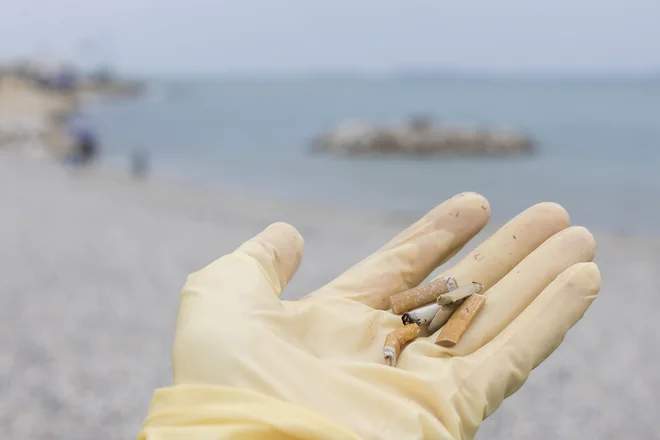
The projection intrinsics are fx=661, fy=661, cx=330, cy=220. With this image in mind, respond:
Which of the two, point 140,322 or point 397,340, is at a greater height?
point 397,340

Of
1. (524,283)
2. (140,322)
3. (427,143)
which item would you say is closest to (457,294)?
(524,283)

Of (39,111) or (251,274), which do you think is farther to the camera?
(39,111)

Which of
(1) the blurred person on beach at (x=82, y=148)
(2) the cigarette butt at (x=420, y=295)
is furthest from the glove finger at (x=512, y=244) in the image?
(1) the blurred person on beach at (x=82, y=148)

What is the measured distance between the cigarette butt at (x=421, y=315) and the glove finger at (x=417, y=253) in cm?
21

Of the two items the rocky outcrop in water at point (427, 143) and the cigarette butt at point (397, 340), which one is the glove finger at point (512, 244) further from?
the rocky outcrop in water at point (427, 143)

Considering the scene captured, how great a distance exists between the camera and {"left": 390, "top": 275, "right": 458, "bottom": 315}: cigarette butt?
2332 millimetres

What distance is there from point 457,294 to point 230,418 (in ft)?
2.93

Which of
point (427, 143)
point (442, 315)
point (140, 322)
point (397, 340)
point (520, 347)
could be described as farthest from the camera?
point (427, 143)

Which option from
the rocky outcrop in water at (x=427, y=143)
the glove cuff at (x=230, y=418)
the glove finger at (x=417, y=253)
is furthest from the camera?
the rocky outcrop in water at (x=427, y=143)

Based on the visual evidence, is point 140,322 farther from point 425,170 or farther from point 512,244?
point 425,170

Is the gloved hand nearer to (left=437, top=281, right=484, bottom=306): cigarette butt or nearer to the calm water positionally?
(left=437, top=281, right=484, bottom=306): cigarette butt

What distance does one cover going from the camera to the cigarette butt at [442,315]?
223 cm

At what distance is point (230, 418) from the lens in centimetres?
170

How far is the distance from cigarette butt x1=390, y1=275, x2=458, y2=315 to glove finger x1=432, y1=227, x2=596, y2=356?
0.14 m
